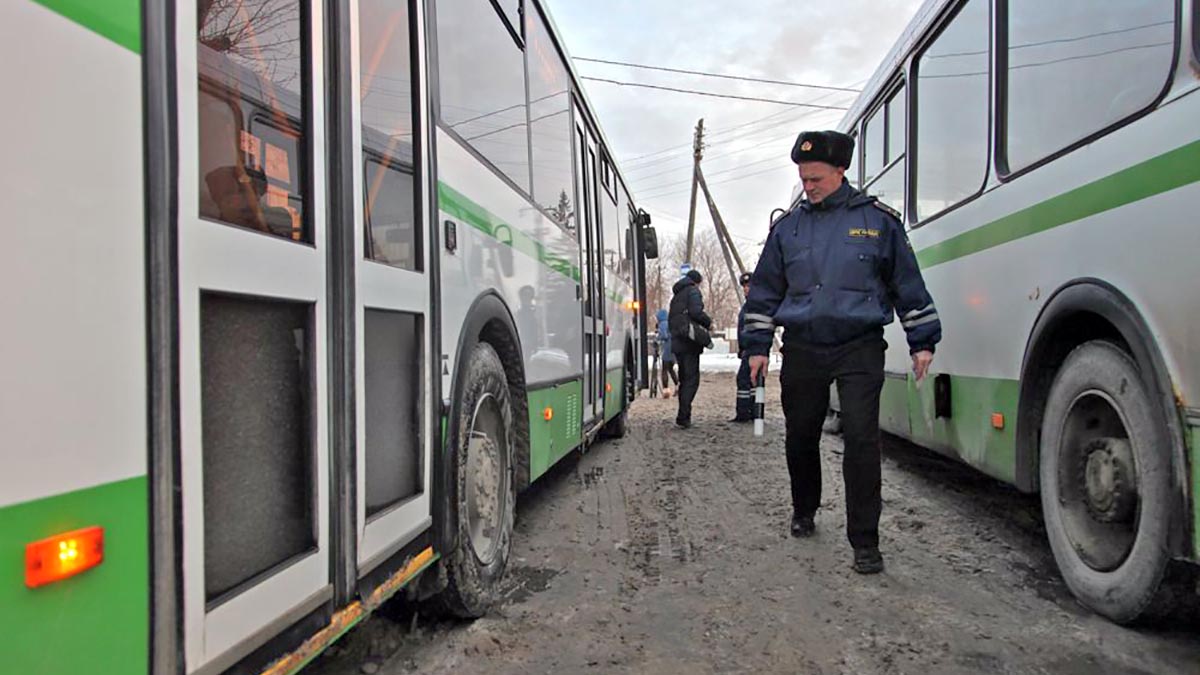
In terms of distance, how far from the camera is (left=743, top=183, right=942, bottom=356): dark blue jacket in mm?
3715

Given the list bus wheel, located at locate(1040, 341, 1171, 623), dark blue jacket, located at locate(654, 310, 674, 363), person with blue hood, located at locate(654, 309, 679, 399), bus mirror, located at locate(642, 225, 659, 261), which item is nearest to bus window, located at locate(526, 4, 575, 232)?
bus wheel, located at locate(1040, 341, 1171, 623)

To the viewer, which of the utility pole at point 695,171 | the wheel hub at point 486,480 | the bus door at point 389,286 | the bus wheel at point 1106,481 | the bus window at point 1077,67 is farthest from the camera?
the utility pole at point 695,171

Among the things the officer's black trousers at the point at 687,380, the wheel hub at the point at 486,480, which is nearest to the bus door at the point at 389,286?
the wheel hub at the point at 486,480

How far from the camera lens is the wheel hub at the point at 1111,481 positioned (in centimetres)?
278

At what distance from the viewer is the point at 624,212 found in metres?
9.94

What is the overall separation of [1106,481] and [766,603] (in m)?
1.31

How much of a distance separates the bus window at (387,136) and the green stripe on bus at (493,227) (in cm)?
20

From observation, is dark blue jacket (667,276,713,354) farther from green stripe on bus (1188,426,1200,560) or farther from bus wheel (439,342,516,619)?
green stripe on bus (1188,426,1200,560)

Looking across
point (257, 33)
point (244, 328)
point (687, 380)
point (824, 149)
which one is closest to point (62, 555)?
point (244, 328)

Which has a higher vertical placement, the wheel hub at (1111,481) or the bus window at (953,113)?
the bus window at (953,113)

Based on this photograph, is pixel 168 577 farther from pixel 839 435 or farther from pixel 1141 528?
pixel 839 435

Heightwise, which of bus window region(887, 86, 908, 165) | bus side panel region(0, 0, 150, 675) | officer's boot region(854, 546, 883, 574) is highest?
bus window region(887, 86, 908, 165)

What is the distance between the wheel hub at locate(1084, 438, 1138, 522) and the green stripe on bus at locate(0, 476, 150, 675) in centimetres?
293

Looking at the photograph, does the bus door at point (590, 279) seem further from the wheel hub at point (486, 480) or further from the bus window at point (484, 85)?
the wheel hub at point (486, 480)
